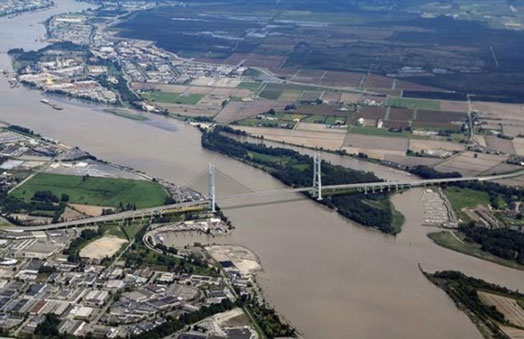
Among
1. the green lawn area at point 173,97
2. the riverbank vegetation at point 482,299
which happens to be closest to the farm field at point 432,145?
the green lawn area at point 173,97

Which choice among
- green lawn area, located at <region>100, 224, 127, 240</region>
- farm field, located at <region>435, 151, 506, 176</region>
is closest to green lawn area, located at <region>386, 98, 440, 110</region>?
farm field, located at <region>435, 151, 506, 176</region>

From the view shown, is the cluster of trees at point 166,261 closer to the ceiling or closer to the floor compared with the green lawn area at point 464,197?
closer to the ceiling

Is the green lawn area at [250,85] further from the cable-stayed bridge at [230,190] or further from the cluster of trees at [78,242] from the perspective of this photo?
the cluster of trees at [78,242]

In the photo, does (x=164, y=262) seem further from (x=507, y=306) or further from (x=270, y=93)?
(x=270, y=93)

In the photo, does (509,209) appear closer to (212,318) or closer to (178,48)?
(212,318)

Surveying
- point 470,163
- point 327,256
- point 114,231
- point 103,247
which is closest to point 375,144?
point 470,163

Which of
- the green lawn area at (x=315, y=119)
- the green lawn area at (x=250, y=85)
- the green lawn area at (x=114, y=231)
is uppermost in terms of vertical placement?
the green lawn area at (x=250, y=85)

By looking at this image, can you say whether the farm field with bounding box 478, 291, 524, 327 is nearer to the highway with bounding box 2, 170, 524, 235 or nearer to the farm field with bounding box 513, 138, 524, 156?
the highway with bounding box 2, 170, 524, 235
